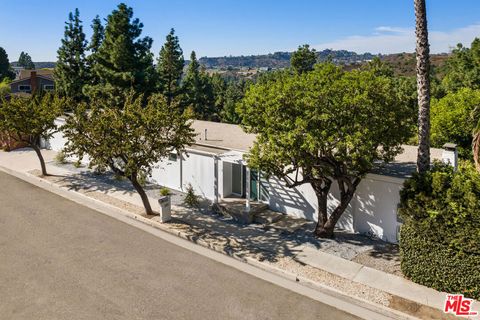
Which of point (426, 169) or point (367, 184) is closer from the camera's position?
point (426, 169)

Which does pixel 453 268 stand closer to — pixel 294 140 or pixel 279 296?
pixel 279 296

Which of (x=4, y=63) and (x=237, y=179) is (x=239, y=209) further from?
(x=4, y=63)

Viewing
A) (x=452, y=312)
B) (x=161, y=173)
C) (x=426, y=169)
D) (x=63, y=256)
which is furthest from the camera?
(x=161, y=173)

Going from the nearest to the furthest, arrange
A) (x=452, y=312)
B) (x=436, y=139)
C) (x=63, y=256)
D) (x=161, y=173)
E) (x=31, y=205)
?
1. (x=452, y=312)
2. (x=63, y=256)
3. (x=31, y=205)
4. (x=436, y=139)
5. (x=161, y=173)

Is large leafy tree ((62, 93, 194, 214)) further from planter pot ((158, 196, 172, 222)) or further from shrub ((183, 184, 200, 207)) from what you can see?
shrub ((183, 184, 200, 207))

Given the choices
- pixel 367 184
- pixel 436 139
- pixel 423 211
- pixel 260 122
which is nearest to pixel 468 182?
pixel 423 211

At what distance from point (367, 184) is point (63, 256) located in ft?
36.8

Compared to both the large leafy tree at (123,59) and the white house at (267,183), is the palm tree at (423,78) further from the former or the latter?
the large leafy tree at (123,59)

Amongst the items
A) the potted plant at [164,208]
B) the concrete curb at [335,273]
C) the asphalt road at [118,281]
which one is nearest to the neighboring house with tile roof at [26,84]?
the concrete curb at [335,273]

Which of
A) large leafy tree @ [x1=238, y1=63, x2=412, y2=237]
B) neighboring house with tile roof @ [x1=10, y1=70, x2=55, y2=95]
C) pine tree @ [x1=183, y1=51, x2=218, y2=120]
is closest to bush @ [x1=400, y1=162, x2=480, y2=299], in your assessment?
large leafy tree @ [x1=238, y1=63, x2=412, y2=237]

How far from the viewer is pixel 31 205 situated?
60.0 ft

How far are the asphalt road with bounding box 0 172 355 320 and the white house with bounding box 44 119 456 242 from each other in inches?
189

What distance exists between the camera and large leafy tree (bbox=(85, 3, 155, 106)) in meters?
32.2

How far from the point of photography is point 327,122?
12.1 meters
